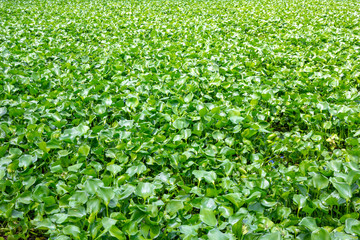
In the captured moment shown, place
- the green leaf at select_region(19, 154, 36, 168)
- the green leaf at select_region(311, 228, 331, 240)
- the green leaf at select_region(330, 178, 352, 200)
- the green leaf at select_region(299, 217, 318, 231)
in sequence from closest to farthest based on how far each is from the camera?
the green leaf at select_region(311, 228, 331, 240) → the green leaf at select_region(299, 217, 318, 231) → the green leaf at select_region(330, 178, 352, 200) → the green leaf at select_region(19, 154, 36, 168)

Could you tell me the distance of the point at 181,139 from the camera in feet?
8.39

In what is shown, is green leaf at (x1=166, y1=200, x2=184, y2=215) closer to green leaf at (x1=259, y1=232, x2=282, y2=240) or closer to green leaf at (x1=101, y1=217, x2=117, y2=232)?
green leaf at (x1=101, y1=217, x2=117, y2=232)

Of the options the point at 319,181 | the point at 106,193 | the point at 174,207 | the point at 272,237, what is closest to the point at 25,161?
the point at 106,193

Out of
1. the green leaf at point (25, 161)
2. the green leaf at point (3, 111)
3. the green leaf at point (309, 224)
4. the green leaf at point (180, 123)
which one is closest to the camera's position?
the green leaf at point (309, 224)

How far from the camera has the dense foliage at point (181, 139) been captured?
1.66 metres

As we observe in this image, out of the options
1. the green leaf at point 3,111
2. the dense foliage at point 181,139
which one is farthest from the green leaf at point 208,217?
the green leaf at point 3,111

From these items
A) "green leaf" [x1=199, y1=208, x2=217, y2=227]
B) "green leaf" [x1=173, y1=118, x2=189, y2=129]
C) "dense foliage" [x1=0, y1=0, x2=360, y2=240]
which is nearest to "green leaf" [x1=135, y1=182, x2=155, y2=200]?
"dense foliage" [x1=0, y1=0, x2=360, y2=240]

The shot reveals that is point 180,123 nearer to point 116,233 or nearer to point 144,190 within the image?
point 144,190

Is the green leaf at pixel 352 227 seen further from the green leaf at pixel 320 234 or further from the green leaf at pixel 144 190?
the green leaf at pixel 144 190

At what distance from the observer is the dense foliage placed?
5.45 ft

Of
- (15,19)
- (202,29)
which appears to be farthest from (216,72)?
(15,19)

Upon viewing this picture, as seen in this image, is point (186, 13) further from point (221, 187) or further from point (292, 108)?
point (221, 187)

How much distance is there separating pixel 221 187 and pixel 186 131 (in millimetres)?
632

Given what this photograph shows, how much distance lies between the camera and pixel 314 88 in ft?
11.0
